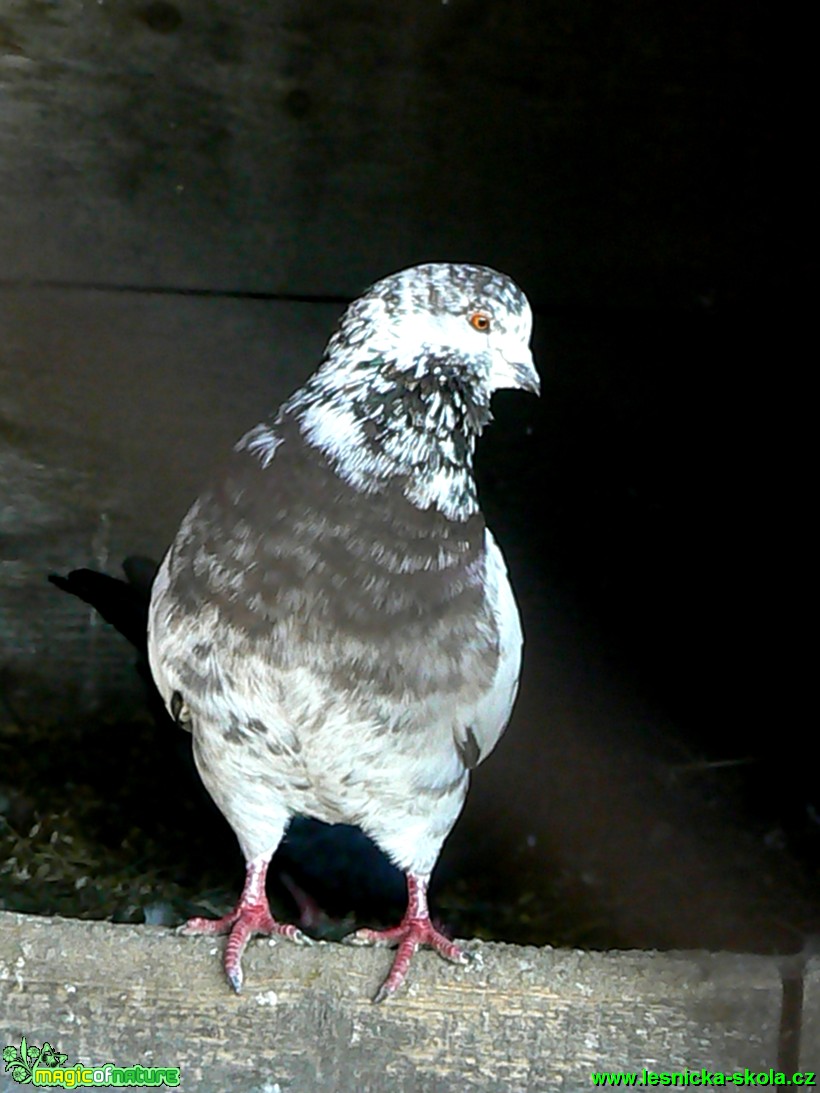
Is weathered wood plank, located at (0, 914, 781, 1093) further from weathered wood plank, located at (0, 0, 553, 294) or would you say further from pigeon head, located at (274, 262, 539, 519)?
weathered wood plank, located at (0, 0, 553, 294)

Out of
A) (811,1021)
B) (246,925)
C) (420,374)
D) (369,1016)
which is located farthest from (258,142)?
(811,1021)

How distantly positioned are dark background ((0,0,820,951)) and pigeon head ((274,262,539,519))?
1.03 metres

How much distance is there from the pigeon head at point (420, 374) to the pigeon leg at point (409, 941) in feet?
1.73

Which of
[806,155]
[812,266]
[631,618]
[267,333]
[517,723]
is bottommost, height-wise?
[517,723]

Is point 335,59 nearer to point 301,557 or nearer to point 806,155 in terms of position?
point 806,155

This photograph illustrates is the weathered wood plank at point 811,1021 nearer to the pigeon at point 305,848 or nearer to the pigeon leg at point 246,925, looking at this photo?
the pigeon leg at point 246,925

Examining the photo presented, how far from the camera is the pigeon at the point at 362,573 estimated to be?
1.62 meters

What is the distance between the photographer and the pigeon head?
5.33 ft

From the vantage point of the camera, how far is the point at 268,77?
2.71 meters

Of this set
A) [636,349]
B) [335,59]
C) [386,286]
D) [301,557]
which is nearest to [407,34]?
[335,59]

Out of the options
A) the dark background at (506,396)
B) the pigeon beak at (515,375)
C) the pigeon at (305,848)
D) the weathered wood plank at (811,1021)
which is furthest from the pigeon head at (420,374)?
the dark background at (506,396)

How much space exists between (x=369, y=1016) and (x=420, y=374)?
768 millimetres

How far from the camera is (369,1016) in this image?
1.65 m

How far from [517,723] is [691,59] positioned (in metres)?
1.44
